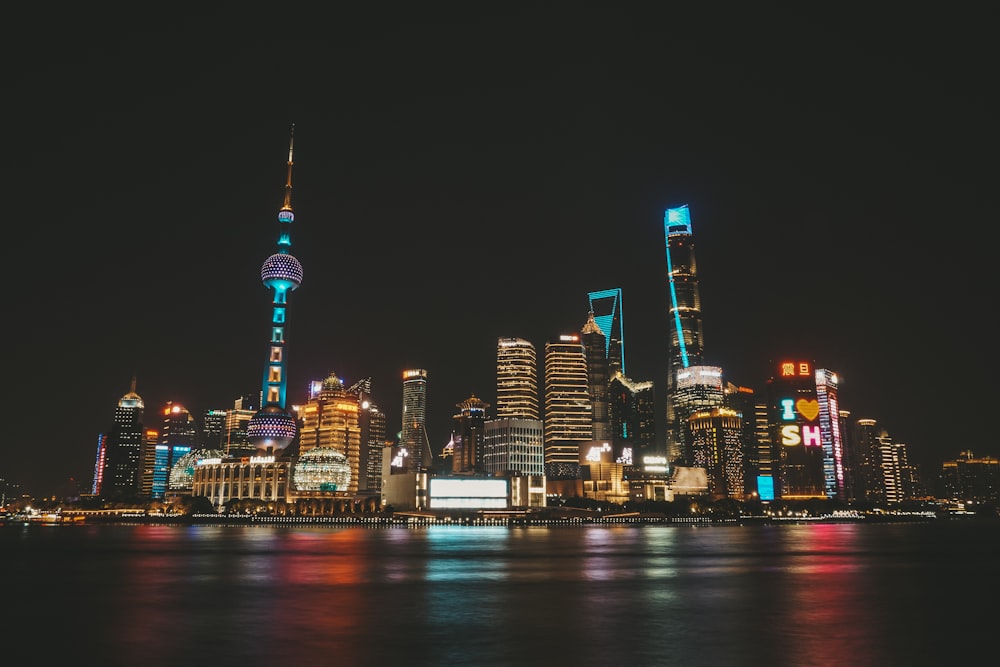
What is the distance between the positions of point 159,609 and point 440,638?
53.6 feet

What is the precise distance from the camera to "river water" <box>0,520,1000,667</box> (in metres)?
24.8

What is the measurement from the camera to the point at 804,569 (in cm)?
5959

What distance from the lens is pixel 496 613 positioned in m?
33.8

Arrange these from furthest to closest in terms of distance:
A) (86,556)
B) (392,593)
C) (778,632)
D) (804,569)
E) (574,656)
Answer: (86,556), (804,569), (392,593), (778,632), (574,656)

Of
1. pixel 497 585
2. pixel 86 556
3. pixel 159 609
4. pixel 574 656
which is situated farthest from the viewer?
pixel 86 556

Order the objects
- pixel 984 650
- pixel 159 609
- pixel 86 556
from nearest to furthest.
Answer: pixel 984 650 → pixel 159 609 → pixel 86 556

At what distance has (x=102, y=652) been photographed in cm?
2538

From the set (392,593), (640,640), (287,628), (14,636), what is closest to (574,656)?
(640,640)

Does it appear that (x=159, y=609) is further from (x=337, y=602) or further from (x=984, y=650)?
(x=984, y=650)

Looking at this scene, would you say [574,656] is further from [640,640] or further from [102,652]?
[102,652]

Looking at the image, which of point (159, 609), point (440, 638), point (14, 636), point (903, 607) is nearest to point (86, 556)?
point (159, 609)

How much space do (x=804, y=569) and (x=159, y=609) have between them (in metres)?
47.2

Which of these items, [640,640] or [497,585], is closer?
[640,640]

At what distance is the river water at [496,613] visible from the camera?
81.4 feet
